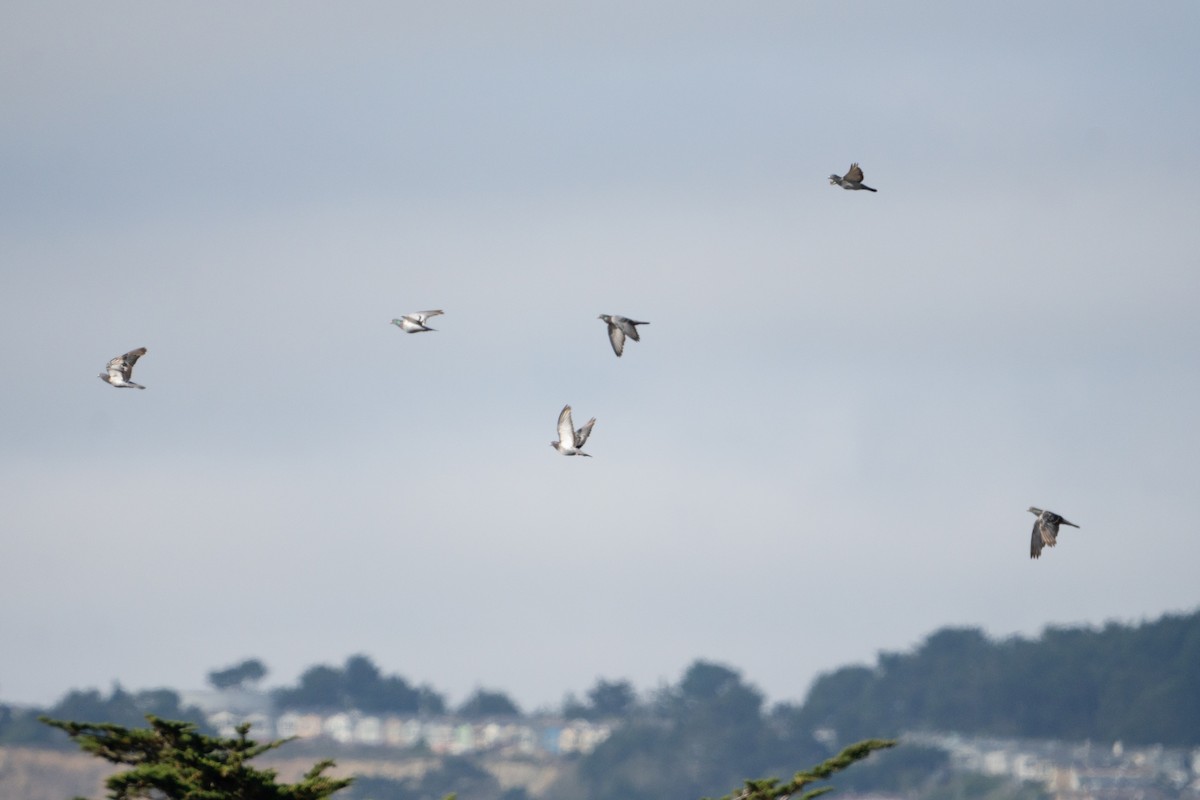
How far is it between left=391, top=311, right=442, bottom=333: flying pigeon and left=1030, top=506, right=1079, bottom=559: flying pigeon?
13.6 metres

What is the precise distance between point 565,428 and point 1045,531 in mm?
10343

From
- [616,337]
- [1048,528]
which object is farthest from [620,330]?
[1048,528]

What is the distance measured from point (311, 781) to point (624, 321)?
1170 cm

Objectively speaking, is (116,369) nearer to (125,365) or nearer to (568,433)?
(125,365)

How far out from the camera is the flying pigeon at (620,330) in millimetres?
50469

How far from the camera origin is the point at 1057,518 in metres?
46.9

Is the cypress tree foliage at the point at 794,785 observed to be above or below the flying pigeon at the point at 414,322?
below

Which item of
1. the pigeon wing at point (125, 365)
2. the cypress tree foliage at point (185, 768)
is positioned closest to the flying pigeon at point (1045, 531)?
the cypress tree foliage at point (185, 768)

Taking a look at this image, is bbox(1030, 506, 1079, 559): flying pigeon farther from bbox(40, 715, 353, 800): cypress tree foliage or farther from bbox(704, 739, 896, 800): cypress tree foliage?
bbox(40, 715, 353, 800): cypress tree foliage

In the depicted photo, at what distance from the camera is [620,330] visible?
51156 millimetres

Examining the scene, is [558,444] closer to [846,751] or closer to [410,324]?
[410,324]

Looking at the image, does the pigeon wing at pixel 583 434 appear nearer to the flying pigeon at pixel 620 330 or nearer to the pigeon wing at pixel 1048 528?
the flying pigeon at pixel 620 330

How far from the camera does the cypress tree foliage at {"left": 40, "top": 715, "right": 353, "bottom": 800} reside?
4678cm

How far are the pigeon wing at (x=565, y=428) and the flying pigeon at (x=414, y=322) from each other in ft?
11.8
